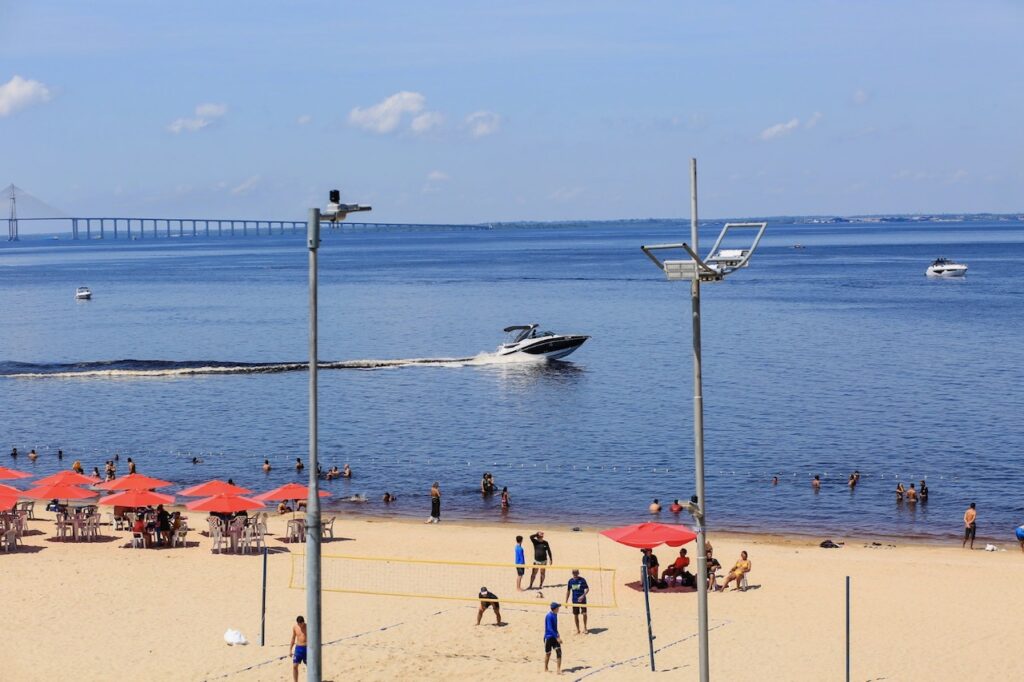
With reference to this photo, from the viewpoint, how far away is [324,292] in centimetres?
15825

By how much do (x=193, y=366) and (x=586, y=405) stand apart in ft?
97.3

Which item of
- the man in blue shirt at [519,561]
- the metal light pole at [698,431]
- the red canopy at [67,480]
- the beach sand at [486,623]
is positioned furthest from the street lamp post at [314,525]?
the red canopy at [67,480]

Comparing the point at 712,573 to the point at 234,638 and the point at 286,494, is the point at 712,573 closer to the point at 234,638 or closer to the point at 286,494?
the point at 234,638

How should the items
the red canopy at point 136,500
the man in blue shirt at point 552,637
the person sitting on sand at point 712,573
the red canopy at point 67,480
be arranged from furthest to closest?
the red canopy at point 67,480, the red canopy at point 136,500, the person sitting on sand at point 712,573, the man in blue shirt at point 552,637

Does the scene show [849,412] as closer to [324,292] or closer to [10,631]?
[10,631]

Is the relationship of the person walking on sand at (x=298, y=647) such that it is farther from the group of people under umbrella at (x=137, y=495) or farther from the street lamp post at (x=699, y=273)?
the group of people under umbrella at (x=137, y=495)

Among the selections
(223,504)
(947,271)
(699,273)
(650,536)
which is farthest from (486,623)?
(947,271)

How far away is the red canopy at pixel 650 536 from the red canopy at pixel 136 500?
42.1ft

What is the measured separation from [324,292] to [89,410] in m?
93.4

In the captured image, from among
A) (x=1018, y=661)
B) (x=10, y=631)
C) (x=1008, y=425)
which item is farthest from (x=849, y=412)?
(x=10, y=631)

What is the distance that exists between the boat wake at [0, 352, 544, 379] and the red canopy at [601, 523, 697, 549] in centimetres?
5287

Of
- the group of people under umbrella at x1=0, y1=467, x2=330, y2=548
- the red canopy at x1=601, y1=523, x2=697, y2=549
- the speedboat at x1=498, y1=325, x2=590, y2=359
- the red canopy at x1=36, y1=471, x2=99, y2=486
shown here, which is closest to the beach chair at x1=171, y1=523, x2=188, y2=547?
the group of people under umbrella at x1=0, y1=467, x2=330, y2=548

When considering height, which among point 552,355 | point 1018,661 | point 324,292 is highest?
point 324,292

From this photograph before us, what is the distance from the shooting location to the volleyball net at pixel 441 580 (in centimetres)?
2733
